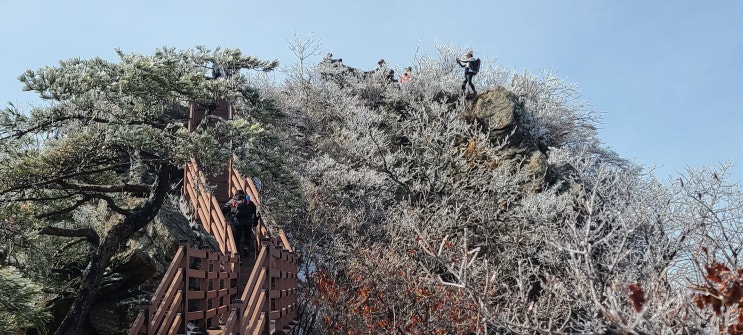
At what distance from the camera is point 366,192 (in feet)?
59.0

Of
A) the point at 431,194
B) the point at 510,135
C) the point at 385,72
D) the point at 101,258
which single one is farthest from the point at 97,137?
the point at 385,72

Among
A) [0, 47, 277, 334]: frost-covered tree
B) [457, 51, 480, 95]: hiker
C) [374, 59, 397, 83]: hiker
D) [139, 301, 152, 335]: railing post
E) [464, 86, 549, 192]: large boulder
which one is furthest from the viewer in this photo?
[374, 59, 397, 83]: hiker

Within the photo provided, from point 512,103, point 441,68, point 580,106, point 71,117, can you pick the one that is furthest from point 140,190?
point 580,106

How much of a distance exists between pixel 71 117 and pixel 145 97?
109 cm

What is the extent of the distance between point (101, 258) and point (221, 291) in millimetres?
1870

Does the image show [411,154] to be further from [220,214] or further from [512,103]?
[220,214]

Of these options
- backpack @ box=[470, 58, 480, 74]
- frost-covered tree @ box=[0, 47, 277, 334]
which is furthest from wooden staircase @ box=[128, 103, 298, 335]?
backpack @ box=[470, 58, 480, 74]

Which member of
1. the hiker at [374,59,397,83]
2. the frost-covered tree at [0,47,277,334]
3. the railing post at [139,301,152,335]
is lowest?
the railing post at [139,301,152,335]

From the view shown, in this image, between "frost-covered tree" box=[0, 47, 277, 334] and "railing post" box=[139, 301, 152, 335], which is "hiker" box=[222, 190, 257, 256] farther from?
"railing post" box=[139, 301, 152, 335]

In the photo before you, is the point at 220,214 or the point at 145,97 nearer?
the point at 145,97

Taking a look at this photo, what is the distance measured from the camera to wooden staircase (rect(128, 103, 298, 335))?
7.32 meters

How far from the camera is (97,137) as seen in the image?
30.6 feet

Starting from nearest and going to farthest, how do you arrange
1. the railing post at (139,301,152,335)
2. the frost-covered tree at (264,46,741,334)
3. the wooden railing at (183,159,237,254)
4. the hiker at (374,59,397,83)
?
the railing post at (139,301,152,335) → the wooden railing at (183,159,237,254) → the frost-covered tree at (264,46,741,334) → the hiker at (374,59,397,83)

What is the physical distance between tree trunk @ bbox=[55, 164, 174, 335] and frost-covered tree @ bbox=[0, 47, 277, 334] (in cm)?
1
